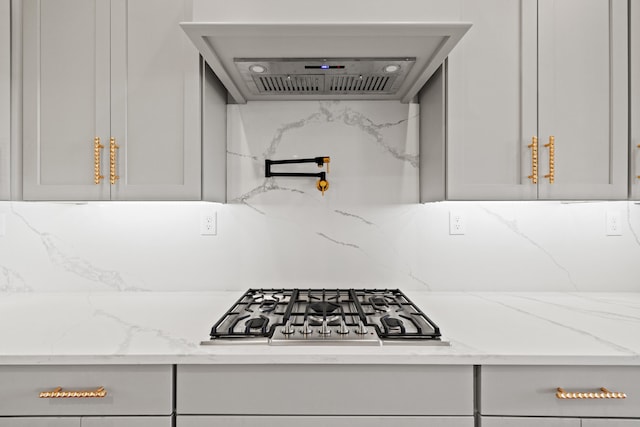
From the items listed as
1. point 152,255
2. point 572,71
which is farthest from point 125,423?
point 572,71

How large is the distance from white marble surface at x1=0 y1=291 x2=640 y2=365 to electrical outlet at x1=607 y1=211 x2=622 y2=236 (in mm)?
298

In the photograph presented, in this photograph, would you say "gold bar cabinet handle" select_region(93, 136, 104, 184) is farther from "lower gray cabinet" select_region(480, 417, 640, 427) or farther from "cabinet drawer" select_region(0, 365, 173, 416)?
"lower gray cabinet" select_region(480, 417, 640, 427)

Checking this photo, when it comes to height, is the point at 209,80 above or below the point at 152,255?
above

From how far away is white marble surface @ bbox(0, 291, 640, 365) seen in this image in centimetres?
100

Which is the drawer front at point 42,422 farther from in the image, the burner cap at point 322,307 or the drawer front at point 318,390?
the burner cap at point 322,307

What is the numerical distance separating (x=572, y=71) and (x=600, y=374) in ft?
3.50

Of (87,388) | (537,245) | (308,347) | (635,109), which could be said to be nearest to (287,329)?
(308,347)

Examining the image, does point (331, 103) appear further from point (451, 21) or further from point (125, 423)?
point (125, 423)

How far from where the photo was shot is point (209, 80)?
148cm

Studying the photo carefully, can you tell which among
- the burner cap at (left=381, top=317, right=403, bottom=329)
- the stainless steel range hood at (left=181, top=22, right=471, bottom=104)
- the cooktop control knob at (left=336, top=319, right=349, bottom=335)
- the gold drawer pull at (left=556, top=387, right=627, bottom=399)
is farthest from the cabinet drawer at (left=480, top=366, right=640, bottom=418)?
the stainless steel range hood at (left=181, top=22, right=471, bottom=104)

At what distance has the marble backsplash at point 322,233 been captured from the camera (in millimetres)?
1726

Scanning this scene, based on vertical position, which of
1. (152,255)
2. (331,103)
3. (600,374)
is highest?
(331,103)

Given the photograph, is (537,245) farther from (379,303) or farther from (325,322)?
(325,322)

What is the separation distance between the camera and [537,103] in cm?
139
